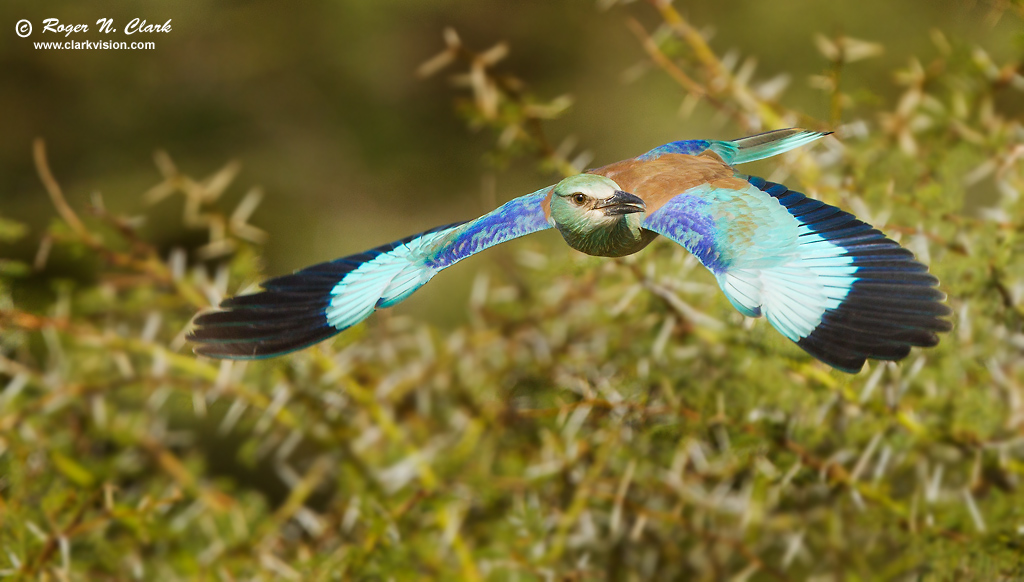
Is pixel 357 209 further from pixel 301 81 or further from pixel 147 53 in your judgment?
pixel 147 53

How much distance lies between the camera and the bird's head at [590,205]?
0.83 meters

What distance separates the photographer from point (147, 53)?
2631 millimetres

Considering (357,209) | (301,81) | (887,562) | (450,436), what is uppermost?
(301,81)

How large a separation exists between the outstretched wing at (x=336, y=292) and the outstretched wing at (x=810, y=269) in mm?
167

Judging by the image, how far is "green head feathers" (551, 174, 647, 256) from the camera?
Answer: 83 centimetres

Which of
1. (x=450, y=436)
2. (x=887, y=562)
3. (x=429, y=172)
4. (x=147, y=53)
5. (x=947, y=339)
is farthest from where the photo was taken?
A: (x=429, y=172)

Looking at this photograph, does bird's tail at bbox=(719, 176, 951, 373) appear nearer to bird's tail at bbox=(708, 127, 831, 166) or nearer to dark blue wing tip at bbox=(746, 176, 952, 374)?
dark blue wing tip at bbox=(746, 176, 952, 374)

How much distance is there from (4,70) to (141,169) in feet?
1.45

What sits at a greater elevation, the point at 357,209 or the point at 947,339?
the point at 357,209

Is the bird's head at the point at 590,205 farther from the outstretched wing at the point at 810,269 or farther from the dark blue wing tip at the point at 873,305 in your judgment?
the dark blue wing tip at the point at 873,305

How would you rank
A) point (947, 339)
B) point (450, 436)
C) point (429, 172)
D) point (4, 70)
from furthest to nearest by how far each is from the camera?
point (429, 172)
point (4, 70)
point (450, 436)
point (947, 339)

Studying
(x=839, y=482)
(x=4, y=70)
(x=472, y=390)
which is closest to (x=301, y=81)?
(x=4, y=70)

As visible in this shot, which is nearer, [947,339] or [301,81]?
[947,339]

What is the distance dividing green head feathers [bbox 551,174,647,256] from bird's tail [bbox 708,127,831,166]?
0.62 feet
